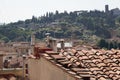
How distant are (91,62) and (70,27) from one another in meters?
147

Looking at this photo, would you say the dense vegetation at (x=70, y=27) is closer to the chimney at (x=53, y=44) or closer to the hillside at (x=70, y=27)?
the hillside at (x=70, y=27)

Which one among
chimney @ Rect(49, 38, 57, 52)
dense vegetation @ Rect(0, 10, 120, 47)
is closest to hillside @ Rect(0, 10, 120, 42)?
dense vegetation @ Rect(0, 10, 120, 47)

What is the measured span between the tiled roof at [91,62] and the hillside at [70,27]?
118m

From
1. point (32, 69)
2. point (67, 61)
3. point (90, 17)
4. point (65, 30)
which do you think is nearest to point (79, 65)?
point (67, 61)

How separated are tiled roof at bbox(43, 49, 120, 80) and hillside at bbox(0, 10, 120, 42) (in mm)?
118339

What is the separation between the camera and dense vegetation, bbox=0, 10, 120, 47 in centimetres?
14288

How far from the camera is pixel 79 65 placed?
9.29m

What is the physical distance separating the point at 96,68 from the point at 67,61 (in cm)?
67

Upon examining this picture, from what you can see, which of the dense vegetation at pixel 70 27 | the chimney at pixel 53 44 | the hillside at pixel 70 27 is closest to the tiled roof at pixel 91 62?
the chimney at pixel 53 44

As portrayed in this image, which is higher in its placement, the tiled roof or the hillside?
the hillside

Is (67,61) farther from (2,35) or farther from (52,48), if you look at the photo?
(2,35)

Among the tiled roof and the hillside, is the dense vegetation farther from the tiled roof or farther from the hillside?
the tiled roof

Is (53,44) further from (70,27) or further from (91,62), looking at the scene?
(70,27)

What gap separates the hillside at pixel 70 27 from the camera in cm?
14288
